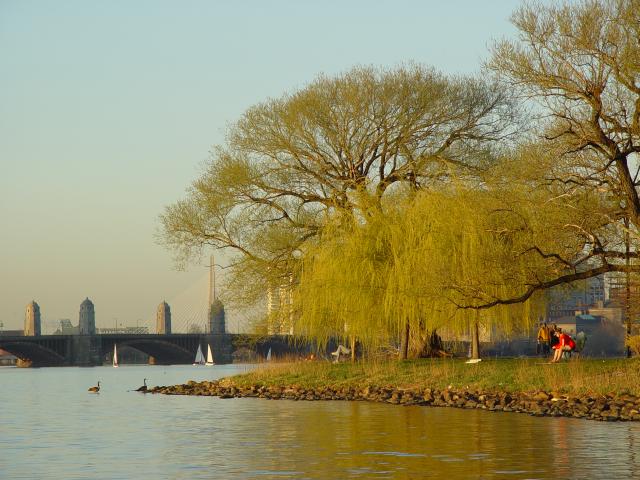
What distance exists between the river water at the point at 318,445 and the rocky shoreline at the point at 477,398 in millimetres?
893

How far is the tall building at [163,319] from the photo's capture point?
572 ft

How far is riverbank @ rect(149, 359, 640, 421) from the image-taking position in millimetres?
31641

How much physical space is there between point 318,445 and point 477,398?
10.5 metres

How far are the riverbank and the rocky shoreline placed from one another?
0.03m

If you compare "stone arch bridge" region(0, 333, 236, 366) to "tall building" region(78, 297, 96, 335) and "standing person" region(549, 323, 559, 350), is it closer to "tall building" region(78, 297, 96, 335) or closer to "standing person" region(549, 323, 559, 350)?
"tall building" region(78, 297, 96, 335)

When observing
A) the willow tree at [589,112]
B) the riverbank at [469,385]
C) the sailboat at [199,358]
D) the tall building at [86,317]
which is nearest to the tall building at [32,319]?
the tall building at [86,317]

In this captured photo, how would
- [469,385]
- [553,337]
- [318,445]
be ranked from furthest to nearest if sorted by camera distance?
[553,337] → [469,385] → [318,445]

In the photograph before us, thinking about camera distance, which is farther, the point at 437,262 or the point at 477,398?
the point at 437,262

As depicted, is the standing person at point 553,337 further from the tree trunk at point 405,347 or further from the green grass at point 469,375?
the tree trunk at point 405,347

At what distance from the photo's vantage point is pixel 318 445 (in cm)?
2544

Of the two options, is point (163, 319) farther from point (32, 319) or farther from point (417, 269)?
point (417, 269)

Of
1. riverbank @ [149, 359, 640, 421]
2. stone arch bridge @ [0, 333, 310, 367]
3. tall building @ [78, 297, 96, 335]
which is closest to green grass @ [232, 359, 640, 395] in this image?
riverbank @ [149, 359, 640, 421]

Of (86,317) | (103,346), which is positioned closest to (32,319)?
(86,317)

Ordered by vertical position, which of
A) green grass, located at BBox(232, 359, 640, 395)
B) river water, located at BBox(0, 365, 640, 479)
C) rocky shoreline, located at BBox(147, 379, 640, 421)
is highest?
green grass, located at BBox(232, 359, 640, 395)
